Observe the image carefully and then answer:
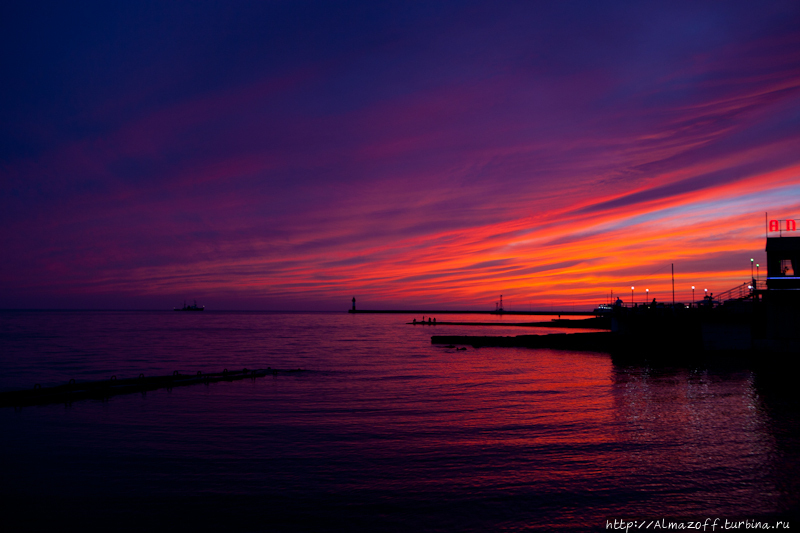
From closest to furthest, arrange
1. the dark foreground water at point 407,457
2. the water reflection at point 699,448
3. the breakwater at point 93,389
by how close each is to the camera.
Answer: the dark foreground water at point 407,457 < the water reflection at point 699,448 < the breakwater at point 93,389

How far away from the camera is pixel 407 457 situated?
1554cm

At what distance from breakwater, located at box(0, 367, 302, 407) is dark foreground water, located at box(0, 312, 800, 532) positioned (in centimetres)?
170

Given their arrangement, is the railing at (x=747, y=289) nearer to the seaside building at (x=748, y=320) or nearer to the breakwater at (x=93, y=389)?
the seaside building at (x=748, y=320)

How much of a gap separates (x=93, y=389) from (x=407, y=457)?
80.4 ft

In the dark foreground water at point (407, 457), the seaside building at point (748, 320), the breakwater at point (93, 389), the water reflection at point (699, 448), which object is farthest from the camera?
the seaside building at point (748, 320)

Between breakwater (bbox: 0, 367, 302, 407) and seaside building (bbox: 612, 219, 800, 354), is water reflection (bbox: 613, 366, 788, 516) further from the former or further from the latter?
breakwater (bbox: 0, 367, 302, 407)

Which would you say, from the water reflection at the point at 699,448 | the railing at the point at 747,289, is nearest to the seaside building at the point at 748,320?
the railing at the point at 747,289

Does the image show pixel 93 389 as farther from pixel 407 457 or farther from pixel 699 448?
pixel 699 448

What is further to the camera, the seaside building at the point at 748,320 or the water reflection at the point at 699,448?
the seaside building at the point at 748,320

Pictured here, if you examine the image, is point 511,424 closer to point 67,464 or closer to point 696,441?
point 696,441

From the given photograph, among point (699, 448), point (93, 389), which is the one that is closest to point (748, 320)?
point (699, 448)

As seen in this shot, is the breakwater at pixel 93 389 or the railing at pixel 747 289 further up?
the railing at pixel 747 289

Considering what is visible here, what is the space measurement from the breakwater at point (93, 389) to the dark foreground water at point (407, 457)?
1.70 meters

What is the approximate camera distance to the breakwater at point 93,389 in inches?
1054
